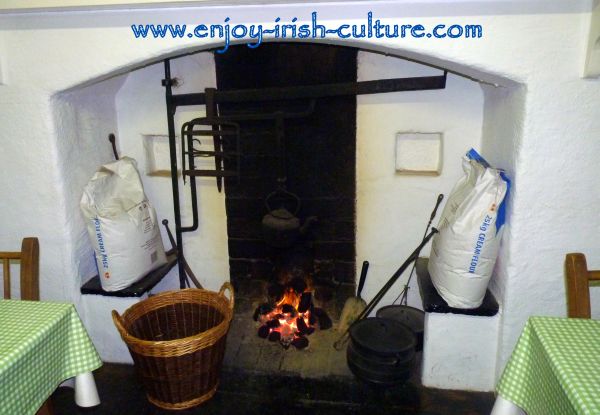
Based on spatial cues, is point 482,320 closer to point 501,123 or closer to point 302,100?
point 501,123

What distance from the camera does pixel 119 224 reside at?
2.45 metres

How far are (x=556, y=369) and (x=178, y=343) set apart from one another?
1.51 metres

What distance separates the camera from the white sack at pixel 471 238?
211 centimetres

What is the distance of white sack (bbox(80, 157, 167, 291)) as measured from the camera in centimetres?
244

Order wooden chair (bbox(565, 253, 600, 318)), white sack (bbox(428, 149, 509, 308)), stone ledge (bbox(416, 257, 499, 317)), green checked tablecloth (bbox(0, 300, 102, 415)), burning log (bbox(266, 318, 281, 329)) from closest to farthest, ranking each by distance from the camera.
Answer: green checked tablecloth (bbox(0, 300, 102, 415))
wooden chair (bbox(565, 253, 600, 318))
white sack (bbox(428, 149, 509, 308))
stone ledge (bbox(416, 257, 499, 317))
burning log (bbox(266, 318, 281, 329))

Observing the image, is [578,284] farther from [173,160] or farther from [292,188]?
[173,160]

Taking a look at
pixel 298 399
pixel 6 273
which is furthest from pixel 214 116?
pixel 298 399

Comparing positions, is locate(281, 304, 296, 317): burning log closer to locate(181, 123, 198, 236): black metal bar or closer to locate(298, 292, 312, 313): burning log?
locate(298, 292, 312, 313): burning log

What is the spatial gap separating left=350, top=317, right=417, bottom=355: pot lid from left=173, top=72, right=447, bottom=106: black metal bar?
1.22 meters

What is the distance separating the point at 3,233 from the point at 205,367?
1.30 meters

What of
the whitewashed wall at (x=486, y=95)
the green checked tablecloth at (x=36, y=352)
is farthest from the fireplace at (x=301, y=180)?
the green checked tablecloth at (x=36, y=352)

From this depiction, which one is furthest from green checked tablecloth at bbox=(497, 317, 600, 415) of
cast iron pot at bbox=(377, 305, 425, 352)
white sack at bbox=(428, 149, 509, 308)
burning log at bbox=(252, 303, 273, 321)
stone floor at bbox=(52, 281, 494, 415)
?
burning log at bbox=(252, 303, 273, 321)

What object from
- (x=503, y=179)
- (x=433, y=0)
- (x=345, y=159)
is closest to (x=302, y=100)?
(x=345, y=159)

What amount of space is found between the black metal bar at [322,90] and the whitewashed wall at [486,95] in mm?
348
